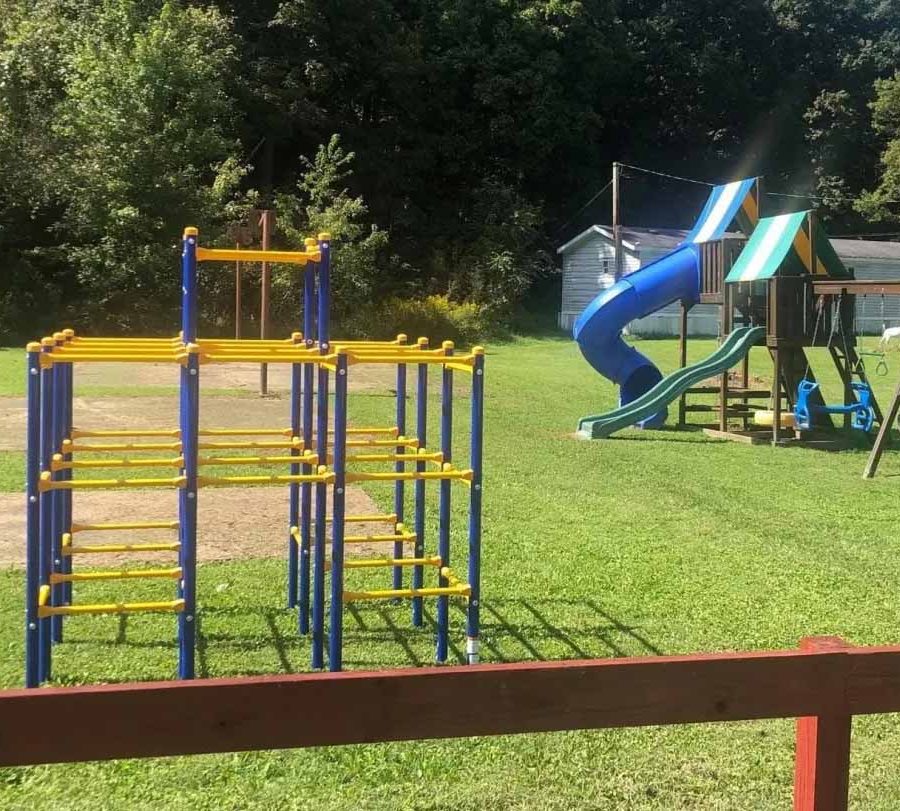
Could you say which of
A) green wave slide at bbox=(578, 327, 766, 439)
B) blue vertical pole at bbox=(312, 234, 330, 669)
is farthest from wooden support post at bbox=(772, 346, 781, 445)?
blue vertical pole at bbox=(312, 234, 330, 669)

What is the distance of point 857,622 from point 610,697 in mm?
4020

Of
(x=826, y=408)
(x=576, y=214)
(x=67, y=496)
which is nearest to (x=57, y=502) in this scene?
(x=67, y=496)

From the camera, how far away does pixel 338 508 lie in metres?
4.52

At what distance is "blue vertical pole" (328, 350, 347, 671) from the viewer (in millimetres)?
4449

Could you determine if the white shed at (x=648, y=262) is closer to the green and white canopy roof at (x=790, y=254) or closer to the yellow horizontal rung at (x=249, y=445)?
the green and white canopy roof at (x=790, y=254)

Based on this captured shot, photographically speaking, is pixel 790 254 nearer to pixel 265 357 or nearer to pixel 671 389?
pixel 671 389

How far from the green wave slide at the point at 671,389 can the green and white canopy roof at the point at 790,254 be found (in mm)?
802

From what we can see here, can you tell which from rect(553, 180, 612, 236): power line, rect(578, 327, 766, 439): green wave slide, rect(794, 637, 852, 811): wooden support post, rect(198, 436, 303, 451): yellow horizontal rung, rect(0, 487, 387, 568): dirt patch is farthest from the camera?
rect(553, 180, 612, 236): power line

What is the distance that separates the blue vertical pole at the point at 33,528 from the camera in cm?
438

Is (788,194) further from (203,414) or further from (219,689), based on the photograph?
(219,689)

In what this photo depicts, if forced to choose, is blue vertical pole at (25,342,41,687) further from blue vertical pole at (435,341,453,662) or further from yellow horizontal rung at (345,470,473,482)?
blue vertical pole at (435,341,453,662)

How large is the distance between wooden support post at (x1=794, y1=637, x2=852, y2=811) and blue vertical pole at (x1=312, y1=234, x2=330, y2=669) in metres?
2.71

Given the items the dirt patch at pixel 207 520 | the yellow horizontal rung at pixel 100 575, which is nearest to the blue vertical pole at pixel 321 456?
the yellow horizontal rung at pixel 100 575

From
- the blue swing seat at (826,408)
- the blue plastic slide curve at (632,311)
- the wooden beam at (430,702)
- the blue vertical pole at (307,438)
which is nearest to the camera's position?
the wooden beam at (430,702)
